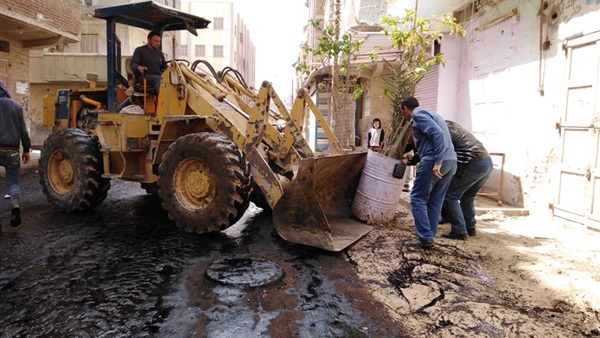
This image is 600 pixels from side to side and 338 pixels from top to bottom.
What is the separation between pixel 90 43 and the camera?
25172 mm

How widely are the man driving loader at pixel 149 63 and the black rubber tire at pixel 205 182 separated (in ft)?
4.78

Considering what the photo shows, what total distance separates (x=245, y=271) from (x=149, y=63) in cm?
368

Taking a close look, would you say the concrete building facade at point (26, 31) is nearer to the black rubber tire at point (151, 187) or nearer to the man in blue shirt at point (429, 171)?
the black rubber tire at point (151, 187)

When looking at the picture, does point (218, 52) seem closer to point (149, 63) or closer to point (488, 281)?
point (149, 63)

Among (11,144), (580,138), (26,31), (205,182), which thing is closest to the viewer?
(205,182)

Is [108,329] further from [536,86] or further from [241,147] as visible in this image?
[536,86]

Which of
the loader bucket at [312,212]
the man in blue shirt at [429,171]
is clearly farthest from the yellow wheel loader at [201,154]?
the man in blue shirt at [429,171]

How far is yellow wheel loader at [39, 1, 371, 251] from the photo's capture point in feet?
14.3

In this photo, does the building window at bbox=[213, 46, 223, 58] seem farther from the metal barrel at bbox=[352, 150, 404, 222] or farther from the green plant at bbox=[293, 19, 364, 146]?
the metal barrel at bbox=[352, 150, 404, 222]

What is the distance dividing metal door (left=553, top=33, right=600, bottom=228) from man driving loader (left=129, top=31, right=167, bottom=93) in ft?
19.2

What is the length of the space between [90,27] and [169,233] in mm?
24883

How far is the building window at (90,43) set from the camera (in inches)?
987

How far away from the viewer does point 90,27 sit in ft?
82.4

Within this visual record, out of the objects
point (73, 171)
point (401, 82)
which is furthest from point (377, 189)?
point (73, 171)
